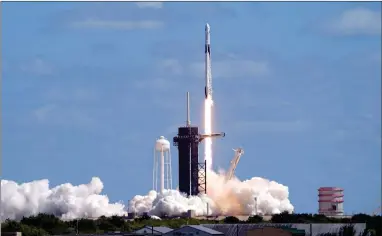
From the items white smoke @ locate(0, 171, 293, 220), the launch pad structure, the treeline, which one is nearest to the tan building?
the treeline

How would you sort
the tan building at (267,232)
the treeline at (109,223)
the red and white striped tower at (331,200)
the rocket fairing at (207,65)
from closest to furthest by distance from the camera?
the tan building at (267,232) → the treeline at (109,223) → the rocket fairing at (207,65) → the red and white striped tower at (331,200)

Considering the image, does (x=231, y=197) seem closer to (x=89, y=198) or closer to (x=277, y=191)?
(x=277, y=191)

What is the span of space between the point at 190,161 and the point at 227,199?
28.3 feet

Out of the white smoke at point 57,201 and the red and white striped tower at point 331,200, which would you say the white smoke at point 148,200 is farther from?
the red and white striped tower at point 331,200

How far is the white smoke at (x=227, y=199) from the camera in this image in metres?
155

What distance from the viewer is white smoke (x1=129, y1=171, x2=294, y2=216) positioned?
155125mm

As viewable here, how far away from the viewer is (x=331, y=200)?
177 m

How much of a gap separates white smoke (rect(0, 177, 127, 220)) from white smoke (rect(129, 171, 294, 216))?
4801 mm

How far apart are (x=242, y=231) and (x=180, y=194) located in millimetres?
43523

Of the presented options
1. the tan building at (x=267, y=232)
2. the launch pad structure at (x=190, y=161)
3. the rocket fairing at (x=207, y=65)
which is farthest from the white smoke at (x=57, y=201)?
the tan building at (x=267, y=232)

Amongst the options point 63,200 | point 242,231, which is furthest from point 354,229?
point 63,200

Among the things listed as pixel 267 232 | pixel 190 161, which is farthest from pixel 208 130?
pixel 267 232

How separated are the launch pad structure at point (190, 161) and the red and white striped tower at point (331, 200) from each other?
23.8 m

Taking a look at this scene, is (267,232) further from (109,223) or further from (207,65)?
(207,65)
